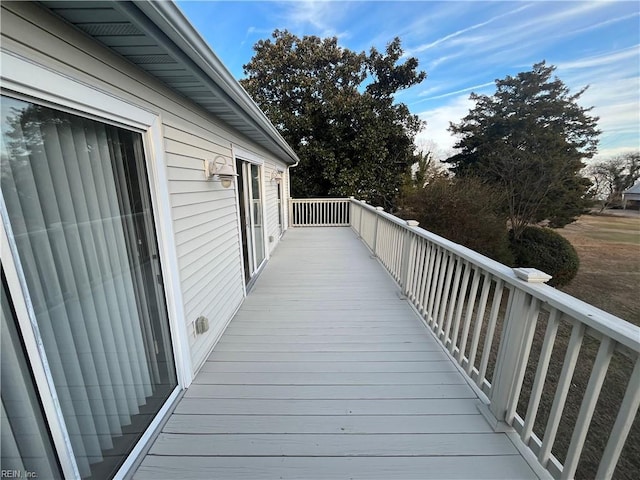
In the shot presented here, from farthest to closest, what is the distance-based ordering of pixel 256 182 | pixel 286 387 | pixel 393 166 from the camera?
pixel 393 166
pixel 256 182
pixel 286 387

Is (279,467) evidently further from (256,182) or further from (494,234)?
(494,234)

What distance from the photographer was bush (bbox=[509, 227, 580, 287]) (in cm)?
854

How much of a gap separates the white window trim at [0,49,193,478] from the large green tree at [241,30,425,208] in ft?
33.3

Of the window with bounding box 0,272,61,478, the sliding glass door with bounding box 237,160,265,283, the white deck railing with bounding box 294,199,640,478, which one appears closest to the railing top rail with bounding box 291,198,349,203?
the sliding glass door with bounding box 237,160,265,283

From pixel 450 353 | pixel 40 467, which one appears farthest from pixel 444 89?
pixel 40 467

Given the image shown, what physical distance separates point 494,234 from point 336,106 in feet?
25.0

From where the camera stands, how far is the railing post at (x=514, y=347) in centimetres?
142

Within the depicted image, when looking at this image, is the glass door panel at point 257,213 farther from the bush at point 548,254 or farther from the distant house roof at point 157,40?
the bush at point 548,254

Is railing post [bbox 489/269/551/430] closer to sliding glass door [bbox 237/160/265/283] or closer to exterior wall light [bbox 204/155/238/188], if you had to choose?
exterior wall light [bbox 204/155/238/188]

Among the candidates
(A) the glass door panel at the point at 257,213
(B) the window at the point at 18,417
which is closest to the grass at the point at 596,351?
(B) the window at the point at 18,417

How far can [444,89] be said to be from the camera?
527 inches

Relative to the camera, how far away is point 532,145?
12.6 meters

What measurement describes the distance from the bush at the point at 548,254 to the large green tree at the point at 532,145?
58cm

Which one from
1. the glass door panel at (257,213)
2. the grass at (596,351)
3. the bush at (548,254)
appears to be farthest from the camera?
the bush at (548,254)
